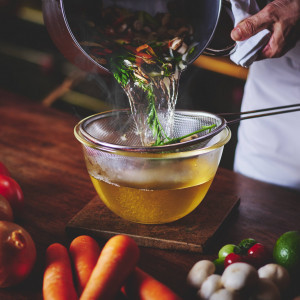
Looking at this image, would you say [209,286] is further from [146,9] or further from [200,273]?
[146,9]

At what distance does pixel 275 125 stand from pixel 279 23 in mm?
452

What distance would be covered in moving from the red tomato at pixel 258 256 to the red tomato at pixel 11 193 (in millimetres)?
581

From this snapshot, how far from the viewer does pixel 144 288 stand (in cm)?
77

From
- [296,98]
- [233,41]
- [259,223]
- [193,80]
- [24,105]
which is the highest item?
[233,41]

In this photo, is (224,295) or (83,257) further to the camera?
(83,257)

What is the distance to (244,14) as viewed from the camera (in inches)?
40.7

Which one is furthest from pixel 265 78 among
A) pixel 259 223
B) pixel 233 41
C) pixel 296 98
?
pixel 259 223

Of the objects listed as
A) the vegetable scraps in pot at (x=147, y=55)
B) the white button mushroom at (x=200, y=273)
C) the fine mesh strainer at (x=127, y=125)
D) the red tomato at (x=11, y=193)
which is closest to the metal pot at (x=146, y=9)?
the vegetable scraps in pot at (x=147, y=55)

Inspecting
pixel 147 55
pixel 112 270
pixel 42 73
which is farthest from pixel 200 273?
pixel 42 73

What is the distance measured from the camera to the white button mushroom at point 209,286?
0.73m

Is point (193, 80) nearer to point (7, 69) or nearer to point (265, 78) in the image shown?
point (265, 78)

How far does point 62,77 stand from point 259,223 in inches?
101

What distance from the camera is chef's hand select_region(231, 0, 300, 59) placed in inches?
41.6

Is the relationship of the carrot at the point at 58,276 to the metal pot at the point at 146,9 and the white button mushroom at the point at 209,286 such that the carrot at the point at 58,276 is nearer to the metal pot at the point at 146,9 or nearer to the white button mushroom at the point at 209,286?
the white button mushroom at the point at 209,286
